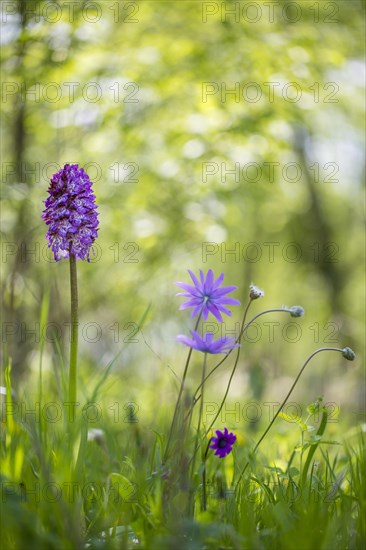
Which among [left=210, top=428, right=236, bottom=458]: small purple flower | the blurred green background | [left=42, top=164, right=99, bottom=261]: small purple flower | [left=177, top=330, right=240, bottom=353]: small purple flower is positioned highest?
the blurred green background

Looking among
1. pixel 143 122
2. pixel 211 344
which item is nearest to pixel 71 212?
pixel 211 344

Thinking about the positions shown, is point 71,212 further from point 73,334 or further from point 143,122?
point 143,122

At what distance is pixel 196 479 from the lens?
1.54 m

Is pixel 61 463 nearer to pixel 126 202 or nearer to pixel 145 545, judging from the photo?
pixel 145 545

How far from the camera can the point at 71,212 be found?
4.82ft

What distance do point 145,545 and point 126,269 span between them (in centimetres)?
348

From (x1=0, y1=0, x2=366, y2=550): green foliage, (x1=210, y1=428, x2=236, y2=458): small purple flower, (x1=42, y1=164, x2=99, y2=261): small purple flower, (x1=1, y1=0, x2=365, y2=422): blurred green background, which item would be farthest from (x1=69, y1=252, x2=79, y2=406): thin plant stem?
(x1=1, y1=0, x2=365, y2=422): blurred green background

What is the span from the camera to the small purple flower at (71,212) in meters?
1.46

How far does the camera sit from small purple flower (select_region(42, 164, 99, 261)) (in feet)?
4.80

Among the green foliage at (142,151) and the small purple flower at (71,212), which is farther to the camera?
the green foliage at (142,151)

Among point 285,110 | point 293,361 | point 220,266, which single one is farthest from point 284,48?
point 293,361

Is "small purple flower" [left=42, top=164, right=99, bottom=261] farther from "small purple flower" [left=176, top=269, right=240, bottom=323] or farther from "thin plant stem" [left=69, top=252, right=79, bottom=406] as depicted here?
"small purple flower" [left=176, top=269, right=240, bottom=323]

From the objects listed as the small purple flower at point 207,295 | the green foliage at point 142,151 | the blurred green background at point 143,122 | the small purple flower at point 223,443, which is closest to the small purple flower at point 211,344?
the small purple flower at point 207,295

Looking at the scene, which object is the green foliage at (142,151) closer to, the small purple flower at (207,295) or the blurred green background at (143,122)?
the blurred green background at (143,122)
